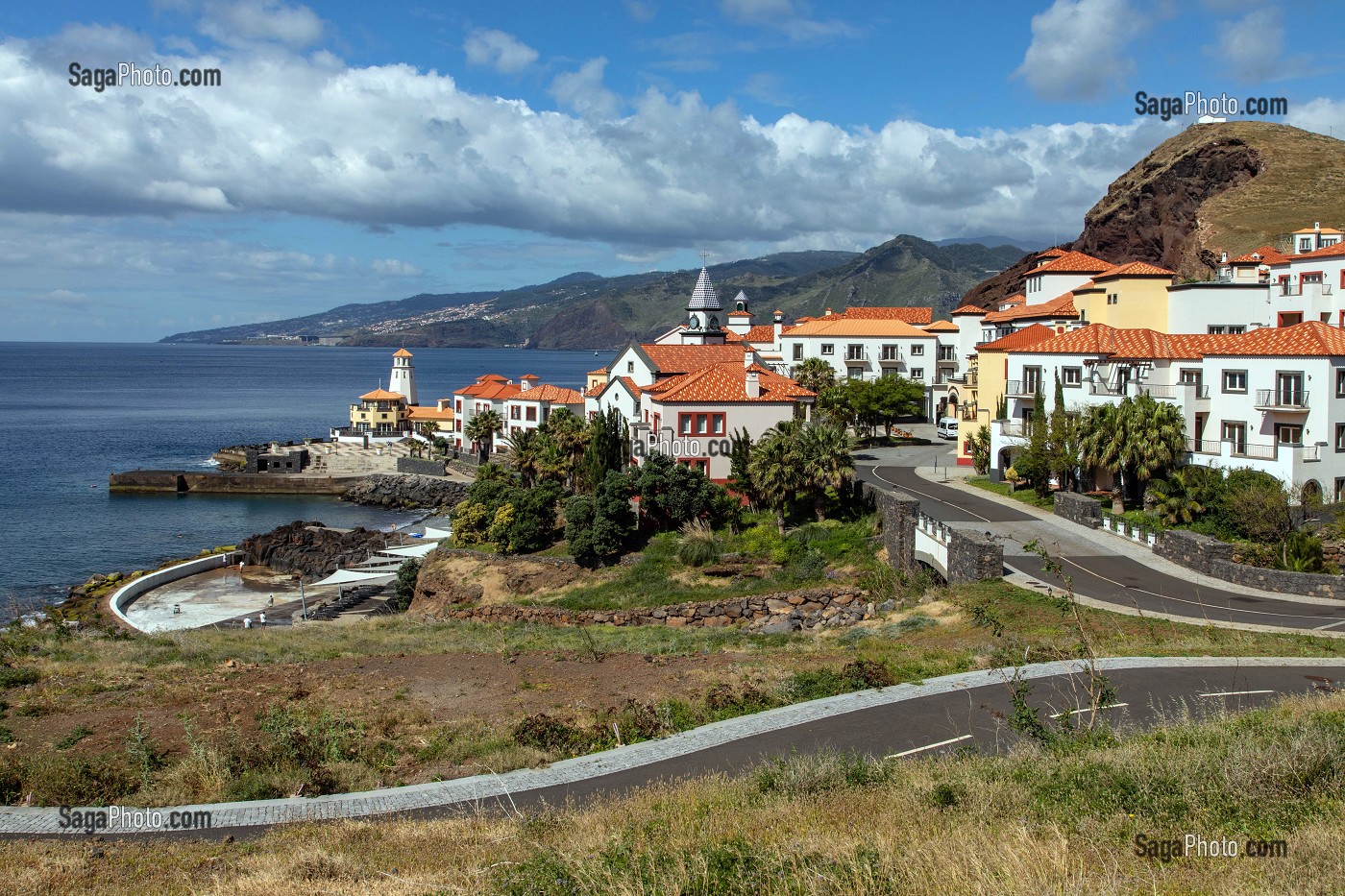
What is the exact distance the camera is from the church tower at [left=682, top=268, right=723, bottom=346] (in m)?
68.1

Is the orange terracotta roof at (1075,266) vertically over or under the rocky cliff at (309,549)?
over

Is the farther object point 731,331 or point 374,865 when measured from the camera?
point 731,331

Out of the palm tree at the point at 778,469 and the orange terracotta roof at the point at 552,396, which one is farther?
the orange terracotta roof at the point at 552,396

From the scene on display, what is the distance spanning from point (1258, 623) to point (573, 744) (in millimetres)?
16478

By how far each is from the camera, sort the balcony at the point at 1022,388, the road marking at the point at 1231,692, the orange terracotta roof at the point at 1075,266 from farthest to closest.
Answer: the orange terracotta roof at the point at 1075,266
the balcony at the point at 1022,388
the road marking at the point at 1231,692

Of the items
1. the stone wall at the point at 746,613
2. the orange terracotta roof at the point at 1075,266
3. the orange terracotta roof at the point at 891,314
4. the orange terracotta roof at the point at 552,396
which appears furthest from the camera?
the orange terracotta roof at the point at 891,314

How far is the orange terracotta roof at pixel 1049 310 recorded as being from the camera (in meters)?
51.1

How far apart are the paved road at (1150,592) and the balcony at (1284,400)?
8407 mm

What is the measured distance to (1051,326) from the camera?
47.2 metres

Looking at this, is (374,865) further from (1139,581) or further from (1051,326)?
(1051,326)

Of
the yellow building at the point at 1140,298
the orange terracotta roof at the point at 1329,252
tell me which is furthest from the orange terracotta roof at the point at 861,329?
the orange terracotta roof at the point at 1329,252

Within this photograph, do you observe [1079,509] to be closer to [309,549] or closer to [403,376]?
[309,549]

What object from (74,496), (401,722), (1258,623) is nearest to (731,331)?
(74,496)

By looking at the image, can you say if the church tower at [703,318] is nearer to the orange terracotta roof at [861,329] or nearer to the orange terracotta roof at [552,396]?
the orange terracotta roof at [552,396]
